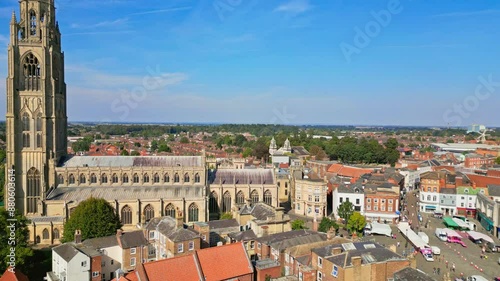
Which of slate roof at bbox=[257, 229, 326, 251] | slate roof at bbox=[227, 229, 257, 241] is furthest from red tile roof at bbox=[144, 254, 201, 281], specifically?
slate roof at bbox=[227, 229, 257, 241]

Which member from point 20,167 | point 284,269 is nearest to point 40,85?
point 20,167

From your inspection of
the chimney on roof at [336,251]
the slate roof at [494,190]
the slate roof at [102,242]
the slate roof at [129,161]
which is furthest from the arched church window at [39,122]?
the slate roof at [494,190]

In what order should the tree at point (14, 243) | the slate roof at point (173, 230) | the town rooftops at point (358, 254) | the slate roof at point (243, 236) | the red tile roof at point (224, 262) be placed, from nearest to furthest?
the town rooftops at point (358, 254), the red tile roof at point (224, 262), the tree at point (14, 243), the slate roof at point (173, 230), the slate roof at point (243, 236)

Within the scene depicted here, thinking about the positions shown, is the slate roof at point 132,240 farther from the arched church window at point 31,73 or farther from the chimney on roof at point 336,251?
the arched church window at point 31,73

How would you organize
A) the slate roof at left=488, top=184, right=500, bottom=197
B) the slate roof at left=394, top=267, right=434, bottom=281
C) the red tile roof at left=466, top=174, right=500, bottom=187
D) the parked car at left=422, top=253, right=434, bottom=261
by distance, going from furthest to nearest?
1. the red tile roof at left=466, top=174, right=500, bottom=187
2. the slate roof at left=488, top=184, right=500, bottom=197
3. the parked car at left=422, top=253, right=434, bottom=261
4. the slate roof at left=394, top=267, right=434, bottom=281

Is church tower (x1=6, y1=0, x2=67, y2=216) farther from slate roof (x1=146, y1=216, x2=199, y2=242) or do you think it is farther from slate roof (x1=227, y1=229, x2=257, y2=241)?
slate roof (x1=227, y1=229, x2=257, y2=241)

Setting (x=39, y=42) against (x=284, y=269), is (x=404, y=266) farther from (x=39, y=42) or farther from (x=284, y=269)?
(x=39, y=42)
